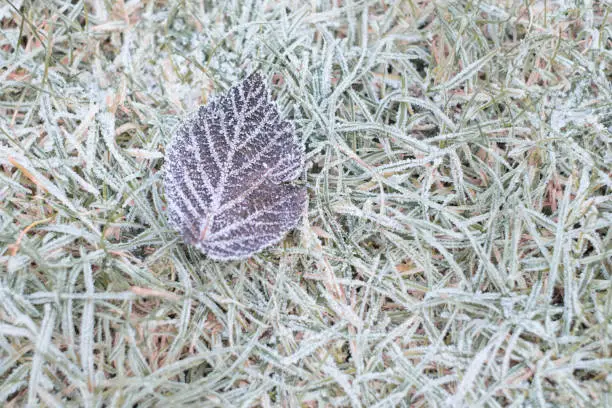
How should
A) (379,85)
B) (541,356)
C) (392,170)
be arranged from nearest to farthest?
(541,356)
(392,170)
(379,85)

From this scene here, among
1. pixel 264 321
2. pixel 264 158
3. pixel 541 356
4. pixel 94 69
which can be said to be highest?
pixel 94 69

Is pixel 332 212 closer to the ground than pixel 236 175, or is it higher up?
closer to the ground

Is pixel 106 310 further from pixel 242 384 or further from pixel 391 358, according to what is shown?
pixel 391 358

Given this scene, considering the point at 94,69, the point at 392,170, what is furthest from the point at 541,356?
the point at 94,69
